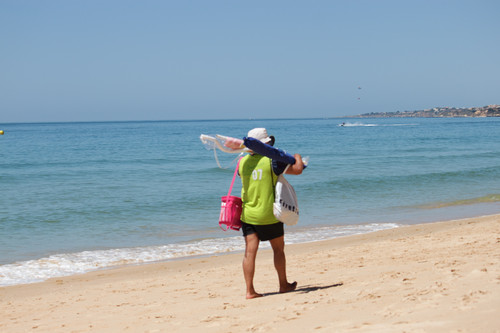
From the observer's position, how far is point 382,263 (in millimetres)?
6828

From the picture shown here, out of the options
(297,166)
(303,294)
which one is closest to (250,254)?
(303,294)

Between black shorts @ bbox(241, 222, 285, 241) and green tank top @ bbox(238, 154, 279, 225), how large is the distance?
4 centimetres

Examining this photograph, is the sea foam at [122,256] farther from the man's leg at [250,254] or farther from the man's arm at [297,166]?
the man's arm at [297,166]

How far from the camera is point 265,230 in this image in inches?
197

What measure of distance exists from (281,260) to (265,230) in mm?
496

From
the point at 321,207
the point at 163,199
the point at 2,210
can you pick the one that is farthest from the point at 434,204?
the point at 2,210

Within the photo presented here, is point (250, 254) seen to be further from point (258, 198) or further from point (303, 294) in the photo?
point (303, 294)

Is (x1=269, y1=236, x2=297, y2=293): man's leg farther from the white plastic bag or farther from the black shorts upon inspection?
the white plastic bag

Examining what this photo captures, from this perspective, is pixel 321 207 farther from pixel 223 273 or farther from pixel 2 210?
pixel 2 210

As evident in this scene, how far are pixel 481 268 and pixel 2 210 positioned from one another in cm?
1308

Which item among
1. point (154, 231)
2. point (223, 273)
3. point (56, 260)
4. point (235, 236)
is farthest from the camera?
point (154, 231)

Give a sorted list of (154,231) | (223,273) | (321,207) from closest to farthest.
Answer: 1. (223,273)
2. (154,231)
3. (321,207)

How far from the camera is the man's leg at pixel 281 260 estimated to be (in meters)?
5.15

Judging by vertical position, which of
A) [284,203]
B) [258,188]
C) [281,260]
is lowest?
[281,260]
